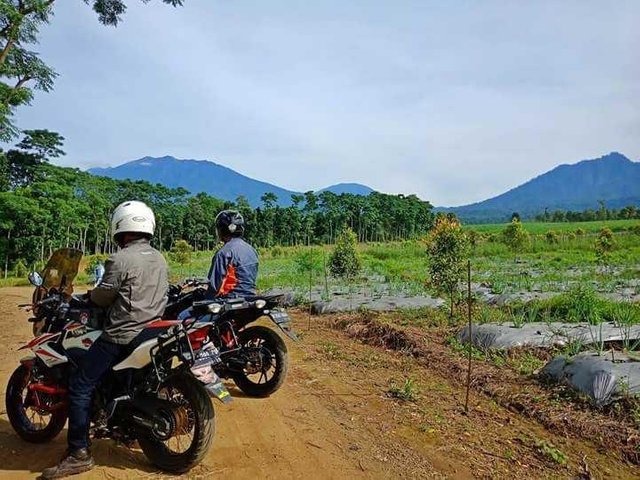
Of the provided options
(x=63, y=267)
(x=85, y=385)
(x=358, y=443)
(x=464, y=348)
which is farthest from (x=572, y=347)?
(x=63, y=267)

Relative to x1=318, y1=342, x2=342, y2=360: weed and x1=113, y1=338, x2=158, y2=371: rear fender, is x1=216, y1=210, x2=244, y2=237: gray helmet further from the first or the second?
x1=318, y1=342, x2=342, y2=360: weed

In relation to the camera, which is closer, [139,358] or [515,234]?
[139,358]

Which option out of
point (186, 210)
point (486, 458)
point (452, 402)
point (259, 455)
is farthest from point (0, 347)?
point (186, 210)

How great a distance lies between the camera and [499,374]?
5.59m

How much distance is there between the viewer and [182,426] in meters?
3.24

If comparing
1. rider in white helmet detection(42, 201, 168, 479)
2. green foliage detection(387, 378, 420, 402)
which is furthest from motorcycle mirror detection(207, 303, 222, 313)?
green foliage detection(387, 378, 420, 402)

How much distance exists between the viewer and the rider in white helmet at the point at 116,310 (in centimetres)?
319

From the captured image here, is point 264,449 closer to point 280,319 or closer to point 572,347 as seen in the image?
point 280,319

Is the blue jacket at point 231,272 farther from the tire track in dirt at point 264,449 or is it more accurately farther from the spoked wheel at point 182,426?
the spoked wheel at point 182,426

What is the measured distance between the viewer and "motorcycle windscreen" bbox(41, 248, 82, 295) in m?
4.52

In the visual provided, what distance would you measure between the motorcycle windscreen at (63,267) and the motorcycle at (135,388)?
0.78 metres

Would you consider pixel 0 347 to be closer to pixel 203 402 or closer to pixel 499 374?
pixel 203 402

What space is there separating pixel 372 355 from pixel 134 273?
4193mm

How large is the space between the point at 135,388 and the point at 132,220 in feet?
3.84
